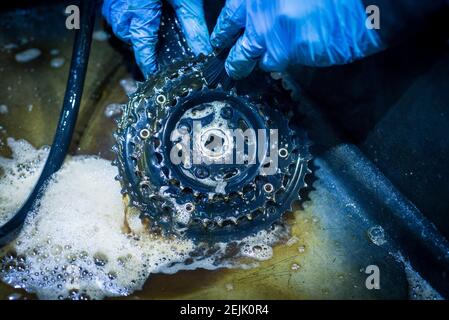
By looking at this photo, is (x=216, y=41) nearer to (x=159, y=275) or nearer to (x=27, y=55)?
(x=159, y=275)

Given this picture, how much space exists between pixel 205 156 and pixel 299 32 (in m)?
0.66

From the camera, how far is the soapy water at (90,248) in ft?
5.64

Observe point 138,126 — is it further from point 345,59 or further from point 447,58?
point 447,58

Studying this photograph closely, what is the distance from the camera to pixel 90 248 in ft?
5.87

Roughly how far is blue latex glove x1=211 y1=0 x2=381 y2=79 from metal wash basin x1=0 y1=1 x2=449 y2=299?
31cm

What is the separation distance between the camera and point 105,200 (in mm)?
1913

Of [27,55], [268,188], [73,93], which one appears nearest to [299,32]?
[268,188]

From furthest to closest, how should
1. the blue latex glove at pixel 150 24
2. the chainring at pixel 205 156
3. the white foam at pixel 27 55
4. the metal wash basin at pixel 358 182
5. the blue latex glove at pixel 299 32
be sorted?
the white foam at pixel 27 55, the blue latex glove at pixel 150 24, the chainring at pixel 205 156, the metal wash basin at pixel 358 182, the blue latex glove at pixel 299 32

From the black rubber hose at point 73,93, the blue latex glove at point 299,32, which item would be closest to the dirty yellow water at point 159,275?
the black rubber hose at point 73,93

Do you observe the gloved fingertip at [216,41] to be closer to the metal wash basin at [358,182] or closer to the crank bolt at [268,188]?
the metal wash basin at [358,182]

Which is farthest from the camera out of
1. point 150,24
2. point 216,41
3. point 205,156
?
point 150,24

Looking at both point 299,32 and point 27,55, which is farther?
point 27,55

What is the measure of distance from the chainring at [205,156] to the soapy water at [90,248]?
0.10m
